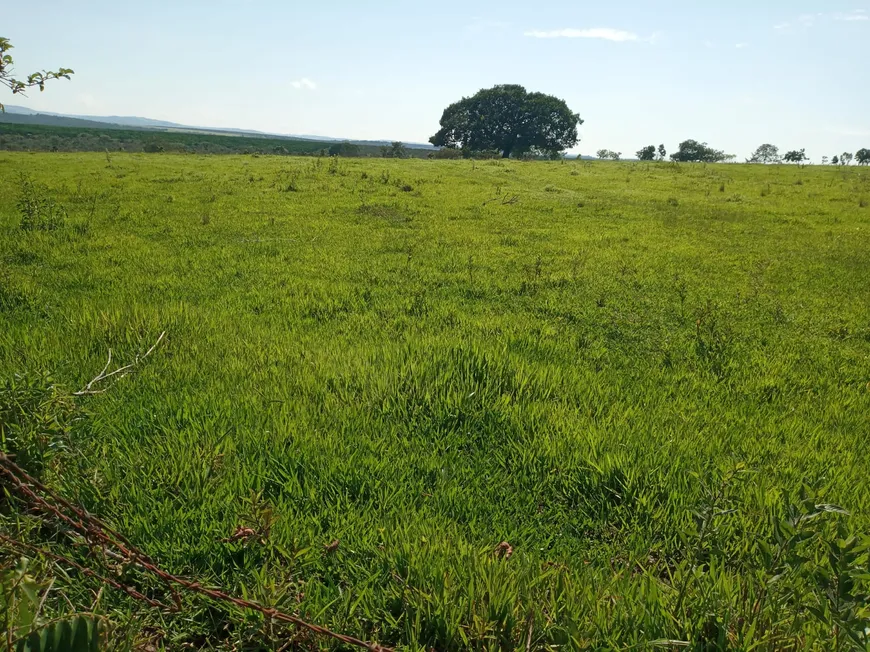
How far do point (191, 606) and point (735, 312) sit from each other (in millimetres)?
6960

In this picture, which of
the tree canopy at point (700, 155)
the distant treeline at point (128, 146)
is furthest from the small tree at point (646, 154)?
the distant treeline at point (128, 146)

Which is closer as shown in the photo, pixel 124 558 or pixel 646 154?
pixel 124 558

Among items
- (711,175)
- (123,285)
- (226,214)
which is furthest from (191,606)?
(711,175)

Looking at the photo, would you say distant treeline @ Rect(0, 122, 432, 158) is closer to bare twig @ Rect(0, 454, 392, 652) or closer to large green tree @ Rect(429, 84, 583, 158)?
large green tree @ Rect(429, 84, 583, 158)

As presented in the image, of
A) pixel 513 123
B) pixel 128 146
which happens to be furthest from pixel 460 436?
pixel 513 123

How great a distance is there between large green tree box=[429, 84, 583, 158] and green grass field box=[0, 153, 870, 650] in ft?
219

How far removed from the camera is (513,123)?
7075 cm

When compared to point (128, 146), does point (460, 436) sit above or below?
below

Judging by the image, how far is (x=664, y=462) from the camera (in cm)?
318

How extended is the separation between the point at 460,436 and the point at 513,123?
7427cm

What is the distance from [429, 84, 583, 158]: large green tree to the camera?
230ft

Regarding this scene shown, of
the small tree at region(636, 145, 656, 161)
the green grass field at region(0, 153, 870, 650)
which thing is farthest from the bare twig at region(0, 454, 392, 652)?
the small tree at region(636, 145, 656, 161)

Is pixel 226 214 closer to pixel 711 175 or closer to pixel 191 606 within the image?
pixel 191 606

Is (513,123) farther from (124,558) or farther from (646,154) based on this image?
(124,558)
